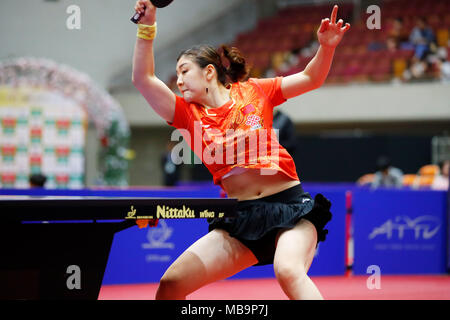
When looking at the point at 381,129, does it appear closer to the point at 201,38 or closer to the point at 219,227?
the point at 201,38

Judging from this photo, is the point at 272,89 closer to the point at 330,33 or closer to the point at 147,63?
the point at 330,33

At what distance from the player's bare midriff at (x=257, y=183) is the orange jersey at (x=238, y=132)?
0.03 m

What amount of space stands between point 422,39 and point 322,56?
12267mm

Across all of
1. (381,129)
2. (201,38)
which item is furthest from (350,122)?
(201,38)

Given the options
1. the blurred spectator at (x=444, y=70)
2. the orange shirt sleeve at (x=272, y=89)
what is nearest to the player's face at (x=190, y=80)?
the orange shirt sleeve at (x=272, y=89)

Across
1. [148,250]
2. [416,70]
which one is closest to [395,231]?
[148,250]

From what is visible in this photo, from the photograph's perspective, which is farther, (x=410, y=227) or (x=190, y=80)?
(x=410, y=227)

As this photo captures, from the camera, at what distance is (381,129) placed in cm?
1409

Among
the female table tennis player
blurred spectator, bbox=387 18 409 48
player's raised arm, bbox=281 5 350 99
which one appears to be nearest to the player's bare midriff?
the female table tennis player

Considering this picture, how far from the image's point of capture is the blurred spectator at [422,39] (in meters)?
13.5

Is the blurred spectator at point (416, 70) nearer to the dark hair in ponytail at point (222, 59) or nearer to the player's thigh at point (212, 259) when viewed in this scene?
the dark hair in ponytail at point (222, 59)

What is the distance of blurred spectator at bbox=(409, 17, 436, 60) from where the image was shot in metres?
13.5

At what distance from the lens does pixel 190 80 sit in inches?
102
